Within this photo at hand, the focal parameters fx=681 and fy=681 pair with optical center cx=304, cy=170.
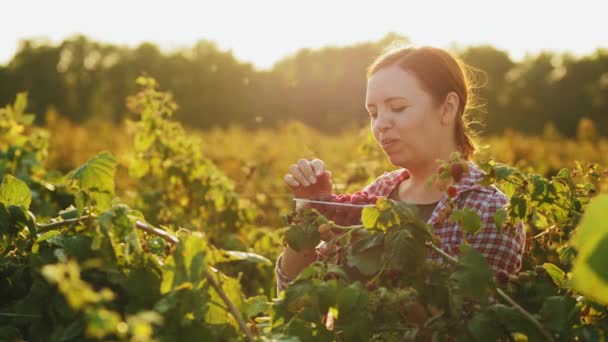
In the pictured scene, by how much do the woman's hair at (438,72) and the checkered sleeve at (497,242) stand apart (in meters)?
0.25

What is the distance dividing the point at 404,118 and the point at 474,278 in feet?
3.02

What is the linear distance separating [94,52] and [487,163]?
42783 mm

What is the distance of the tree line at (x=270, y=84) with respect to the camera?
3103 centimetres

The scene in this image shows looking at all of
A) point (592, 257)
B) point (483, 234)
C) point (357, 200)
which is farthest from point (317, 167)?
point (592, 257)

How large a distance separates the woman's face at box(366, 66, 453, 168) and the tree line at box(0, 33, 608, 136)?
83.6 feet

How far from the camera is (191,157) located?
163 inches

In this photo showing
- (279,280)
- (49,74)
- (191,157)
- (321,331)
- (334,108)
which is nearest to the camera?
(321,331)

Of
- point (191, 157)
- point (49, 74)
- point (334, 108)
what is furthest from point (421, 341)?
point (49, 74)

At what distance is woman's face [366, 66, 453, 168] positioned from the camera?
2.17m

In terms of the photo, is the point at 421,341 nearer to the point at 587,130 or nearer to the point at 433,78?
the point at 433,78

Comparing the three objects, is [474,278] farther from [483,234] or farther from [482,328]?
[483,234]

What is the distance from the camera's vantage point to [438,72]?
229cm

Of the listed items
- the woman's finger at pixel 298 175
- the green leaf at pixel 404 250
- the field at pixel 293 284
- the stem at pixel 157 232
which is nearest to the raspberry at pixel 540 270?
the field at pixel 293 284

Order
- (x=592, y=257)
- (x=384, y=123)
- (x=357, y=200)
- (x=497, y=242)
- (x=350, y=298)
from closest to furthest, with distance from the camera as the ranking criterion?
(x=592, y=257), (x=350, y=298), (x=357, y=200), (x=497, y=242), (x=384, y=123)
